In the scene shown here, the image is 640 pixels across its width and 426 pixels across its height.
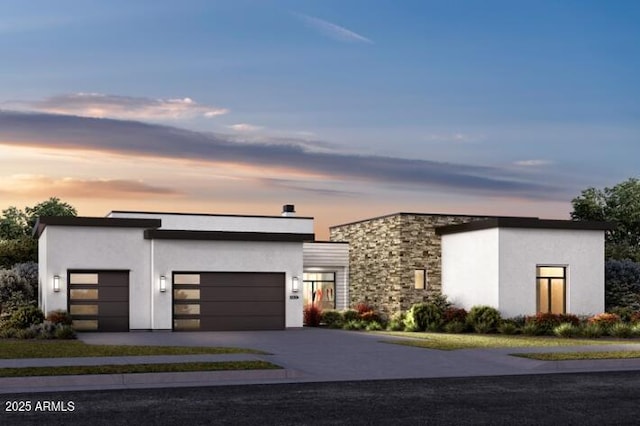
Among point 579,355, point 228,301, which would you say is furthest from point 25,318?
point 579,355

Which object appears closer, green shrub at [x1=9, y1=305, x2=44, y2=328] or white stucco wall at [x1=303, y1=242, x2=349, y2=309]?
green shrub at [x1=9, y1=305, x2=44, y2=328]

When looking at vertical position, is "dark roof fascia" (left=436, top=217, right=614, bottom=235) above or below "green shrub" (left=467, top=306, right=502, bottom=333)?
above

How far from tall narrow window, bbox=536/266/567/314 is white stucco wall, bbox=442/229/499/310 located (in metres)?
2.05

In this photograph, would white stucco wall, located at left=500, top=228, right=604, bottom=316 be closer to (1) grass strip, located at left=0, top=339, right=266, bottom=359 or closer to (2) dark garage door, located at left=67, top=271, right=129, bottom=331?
(2) dark garage door, located at left=67, top=271, right=129, bottom=331

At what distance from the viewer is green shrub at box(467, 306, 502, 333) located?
3350 centimetres

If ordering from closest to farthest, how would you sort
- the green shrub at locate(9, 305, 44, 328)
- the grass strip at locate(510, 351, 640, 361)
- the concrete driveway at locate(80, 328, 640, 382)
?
the concrete driveway at locate(80, 328, 640, 382) < the grass strip at locate(510, 351, 640, 361) < the green shrub at locate(9, 305, 44, 328)

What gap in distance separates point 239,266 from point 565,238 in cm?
1323

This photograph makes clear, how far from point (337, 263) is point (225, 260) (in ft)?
36.0

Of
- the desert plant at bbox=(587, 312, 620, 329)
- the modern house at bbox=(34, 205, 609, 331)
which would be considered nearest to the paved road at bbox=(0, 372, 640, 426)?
the desert plant at bbox=(587, 312, 620, 329)

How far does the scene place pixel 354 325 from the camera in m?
37.9

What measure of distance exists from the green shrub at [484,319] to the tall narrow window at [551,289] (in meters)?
2.51

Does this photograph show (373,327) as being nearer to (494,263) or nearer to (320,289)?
(494,263)

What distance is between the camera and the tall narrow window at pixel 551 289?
35500 millimetres

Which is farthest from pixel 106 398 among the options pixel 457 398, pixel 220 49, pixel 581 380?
pixel 220 49
